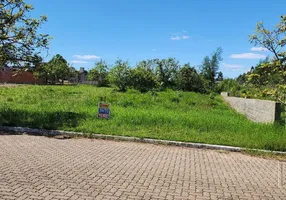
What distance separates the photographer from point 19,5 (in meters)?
13.4

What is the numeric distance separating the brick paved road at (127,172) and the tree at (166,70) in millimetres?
47524

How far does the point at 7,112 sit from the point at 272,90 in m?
11.0

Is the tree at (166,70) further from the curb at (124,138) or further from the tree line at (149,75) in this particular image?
the curb at (124,138)

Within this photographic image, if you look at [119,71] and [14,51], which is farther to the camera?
[119,71]

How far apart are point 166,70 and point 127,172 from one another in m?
52.2

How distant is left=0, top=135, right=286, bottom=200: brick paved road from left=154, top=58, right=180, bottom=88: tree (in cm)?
4752

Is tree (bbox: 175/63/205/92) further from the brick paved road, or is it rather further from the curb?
the brick paved road

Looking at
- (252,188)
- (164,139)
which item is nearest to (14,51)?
(164,139)

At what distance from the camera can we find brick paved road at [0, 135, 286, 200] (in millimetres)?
5051

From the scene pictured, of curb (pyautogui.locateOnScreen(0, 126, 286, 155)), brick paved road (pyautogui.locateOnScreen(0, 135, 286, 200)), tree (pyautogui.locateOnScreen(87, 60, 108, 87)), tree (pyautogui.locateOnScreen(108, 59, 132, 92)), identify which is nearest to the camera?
brick paved road (pyautogui.locateOnScreen(0, 135, 286, 200))

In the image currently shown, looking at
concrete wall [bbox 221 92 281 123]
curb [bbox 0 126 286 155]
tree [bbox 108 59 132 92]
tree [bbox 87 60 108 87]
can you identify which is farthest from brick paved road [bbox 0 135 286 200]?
tree [bbox 87 60 108 87]

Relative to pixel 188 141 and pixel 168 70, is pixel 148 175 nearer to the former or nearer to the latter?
pixel 188 141

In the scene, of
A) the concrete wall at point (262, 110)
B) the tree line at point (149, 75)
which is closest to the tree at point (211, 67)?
the tree line at point (149, 75)

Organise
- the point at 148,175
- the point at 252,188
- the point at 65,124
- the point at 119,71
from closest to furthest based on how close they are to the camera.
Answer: the point at 252,188 < the point at 148,175 < the point at 65,124 < the point at 119,71
